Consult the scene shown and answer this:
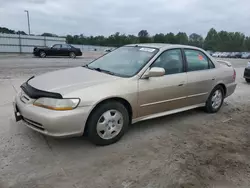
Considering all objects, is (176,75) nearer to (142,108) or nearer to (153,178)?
(142,108)

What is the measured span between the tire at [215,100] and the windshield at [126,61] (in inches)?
71.1

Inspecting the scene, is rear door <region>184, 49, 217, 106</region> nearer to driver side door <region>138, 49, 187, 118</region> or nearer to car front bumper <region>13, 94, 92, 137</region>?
driver side door <region>138, 49, 187, 118</region>

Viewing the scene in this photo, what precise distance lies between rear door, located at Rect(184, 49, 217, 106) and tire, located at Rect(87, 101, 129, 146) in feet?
5.25

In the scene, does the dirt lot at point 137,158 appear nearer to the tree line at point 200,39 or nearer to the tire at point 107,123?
the tire at point 107,123

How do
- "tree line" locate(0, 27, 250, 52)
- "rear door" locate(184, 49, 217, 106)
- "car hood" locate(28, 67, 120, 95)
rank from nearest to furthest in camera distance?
1. "car hood" locate(28, 67, 120, 95)
2. "rear door" locate(184, 49, 217, 106)
3. "tree line" locate(0, 27, 250, 52)

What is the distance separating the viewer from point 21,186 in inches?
102

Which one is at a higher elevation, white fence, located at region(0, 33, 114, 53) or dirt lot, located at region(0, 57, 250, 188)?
white fence, located at region(0, 33, 114, 53)

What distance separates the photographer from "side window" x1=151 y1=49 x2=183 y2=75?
13.7ft

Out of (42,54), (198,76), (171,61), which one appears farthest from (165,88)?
(42,54)

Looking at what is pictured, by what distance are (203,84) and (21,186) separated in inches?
145

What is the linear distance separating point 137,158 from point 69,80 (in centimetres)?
149

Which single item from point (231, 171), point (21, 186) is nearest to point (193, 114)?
point (231, 171)

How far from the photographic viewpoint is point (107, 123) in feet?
11.4

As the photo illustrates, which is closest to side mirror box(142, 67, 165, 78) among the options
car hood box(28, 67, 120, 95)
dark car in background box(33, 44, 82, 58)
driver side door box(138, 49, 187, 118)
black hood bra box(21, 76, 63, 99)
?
driver side door box(138, 49, 187, 118)
